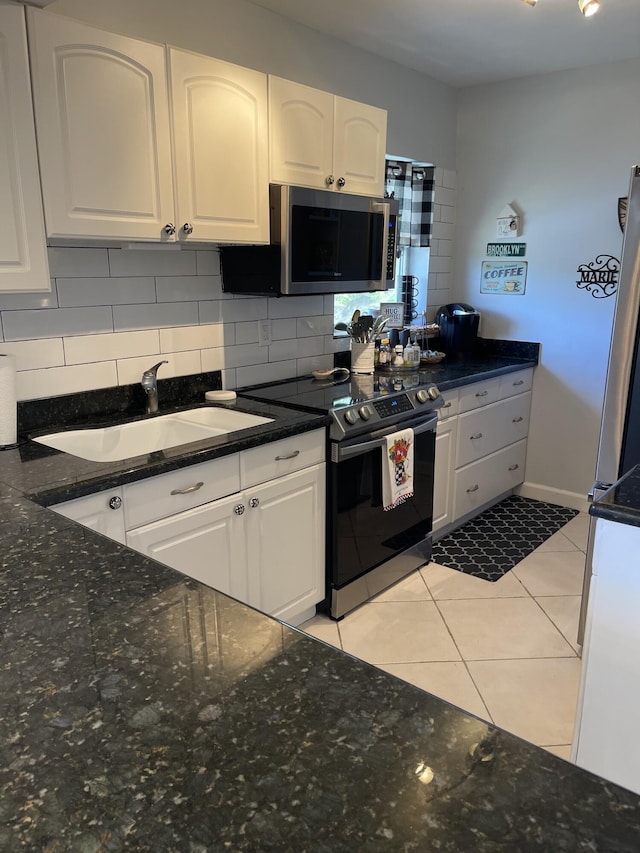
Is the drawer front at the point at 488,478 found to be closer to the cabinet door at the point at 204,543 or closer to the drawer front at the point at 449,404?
the drawer front at the point at 449,404

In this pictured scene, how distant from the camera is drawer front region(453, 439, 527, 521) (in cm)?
364

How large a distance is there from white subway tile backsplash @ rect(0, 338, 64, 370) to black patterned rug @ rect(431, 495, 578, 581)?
7.06ft

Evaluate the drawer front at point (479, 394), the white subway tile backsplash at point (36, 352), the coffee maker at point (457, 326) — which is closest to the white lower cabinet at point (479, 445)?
the drawer front at point (479, 394)

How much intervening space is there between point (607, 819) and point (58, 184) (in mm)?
1993

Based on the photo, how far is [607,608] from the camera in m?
1.49

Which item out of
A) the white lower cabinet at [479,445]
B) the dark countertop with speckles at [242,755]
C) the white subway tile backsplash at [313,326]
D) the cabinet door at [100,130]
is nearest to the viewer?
the dark countertop with speckles at [242,755]

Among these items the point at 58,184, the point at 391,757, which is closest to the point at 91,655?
the point at 391,757

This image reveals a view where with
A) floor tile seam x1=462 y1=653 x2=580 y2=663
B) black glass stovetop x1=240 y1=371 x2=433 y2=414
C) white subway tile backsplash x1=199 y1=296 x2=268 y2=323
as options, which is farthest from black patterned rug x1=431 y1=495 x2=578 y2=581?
white subway tile backsplash x1=199 y1=296 x2=268 y2=323

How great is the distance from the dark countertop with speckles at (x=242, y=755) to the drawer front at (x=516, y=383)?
315cm

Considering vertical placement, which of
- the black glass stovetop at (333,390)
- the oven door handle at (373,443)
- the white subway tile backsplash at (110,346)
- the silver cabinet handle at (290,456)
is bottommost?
the oven door handle at (373,443)

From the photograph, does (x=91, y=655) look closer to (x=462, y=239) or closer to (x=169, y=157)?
(x=169, y=157)

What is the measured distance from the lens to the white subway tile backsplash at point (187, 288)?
2.62m

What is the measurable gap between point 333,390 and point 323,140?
109 cm

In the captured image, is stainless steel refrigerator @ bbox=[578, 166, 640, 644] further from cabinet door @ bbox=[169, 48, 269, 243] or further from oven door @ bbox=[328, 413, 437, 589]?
cabinet door @ bbox=[169, 48, 269, 243]
